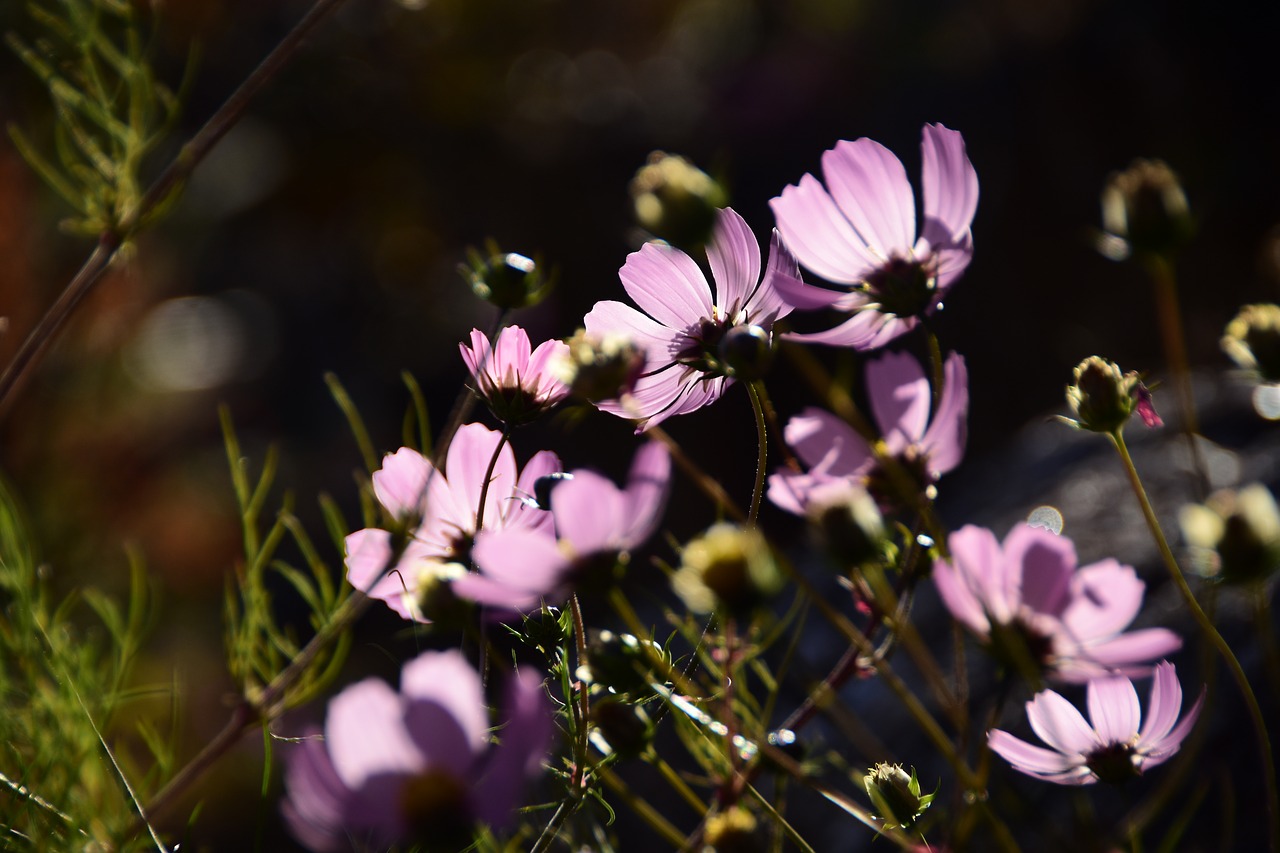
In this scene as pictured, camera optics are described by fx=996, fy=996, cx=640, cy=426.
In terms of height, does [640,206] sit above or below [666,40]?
above

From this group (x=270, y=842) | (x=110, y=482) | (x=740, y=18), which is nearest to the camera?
(x=110, y=482)

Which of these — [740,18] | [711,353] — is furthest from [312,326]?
[711,353]

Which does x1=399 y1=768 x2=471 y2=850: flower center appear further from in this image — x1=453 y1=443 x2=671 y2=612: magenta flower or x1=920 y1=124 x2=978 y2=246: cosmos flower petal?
x1=920 y1=124 x2=978 y2=246: cosmos flower petal

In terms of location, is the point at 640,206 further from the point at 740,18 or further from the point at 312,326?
the point at 740,18

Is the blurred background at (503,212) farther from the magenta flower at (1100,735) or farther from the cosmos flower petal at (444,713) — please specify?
the cosmos flower petal at (444,713)

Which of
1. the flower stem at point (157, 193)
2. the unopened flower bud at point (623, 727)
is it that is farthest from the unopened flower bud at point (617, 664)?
the flower stem at point (157, 193)

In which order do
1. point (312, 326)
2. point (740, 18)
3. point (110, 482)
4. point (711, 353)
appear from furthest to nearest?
point (740, 18)
point (312, 326)
point (110, 482)
point (711, 353)

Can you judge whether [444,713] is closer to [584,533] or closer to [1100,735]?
[584,533]
